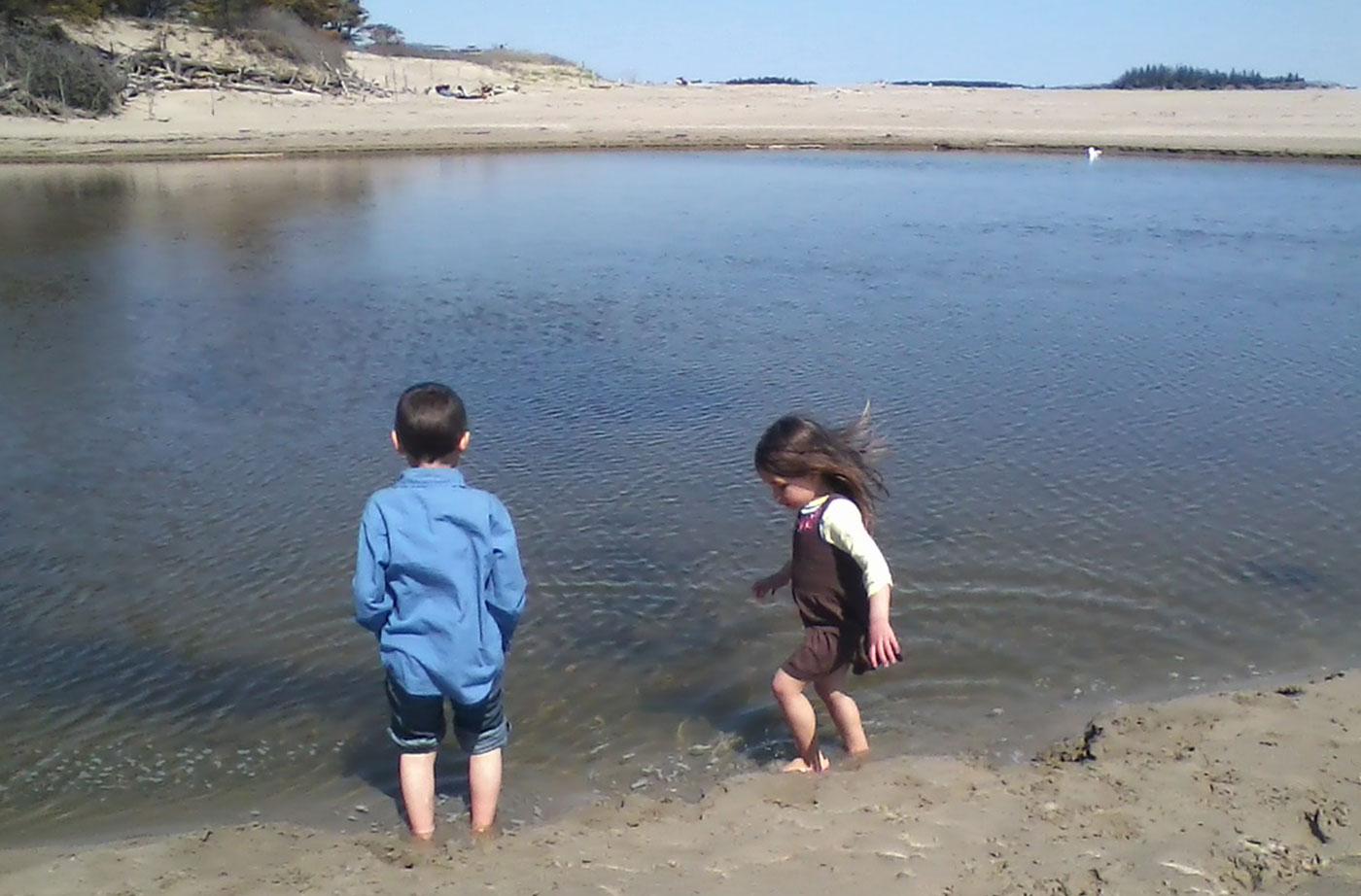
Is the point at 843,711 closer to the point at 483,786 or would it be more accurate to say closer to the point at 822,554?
the point at 822,554

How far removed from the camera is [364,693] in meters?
4.85

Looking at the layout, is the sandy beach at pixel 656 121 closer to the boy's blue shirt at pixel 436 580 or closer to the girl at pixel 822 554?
the boy's blue shirt at pixel 436 580

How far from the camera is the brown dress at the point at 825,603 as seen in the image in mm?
4082

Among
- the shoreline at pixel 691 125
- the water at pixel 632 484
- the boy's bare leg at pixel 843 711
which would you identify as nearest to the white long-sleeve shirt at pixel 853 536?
the boy's bare leg at pixel 843 711

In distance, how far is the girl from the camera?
13.2 feet

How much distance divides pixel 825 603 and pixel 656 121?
38834mm

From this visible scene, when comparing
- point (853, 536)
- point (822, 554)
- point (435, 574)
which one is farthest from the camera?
point (822, 554)

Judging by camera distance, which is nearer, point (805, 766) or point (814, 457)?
point (814, 457)

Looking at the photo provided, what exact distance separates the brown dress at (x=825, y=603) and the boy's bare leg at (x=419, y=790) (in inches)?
48.7

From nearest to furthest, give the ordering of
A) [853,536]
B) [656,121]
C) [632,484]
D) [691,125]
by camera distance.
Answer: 1. [853,536]
2. [632,484]
3. [691,125]
4. [656,121]

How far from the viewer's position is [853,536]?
3982 mm

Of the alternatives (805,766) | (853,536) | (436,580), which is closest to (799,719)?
(805,766)

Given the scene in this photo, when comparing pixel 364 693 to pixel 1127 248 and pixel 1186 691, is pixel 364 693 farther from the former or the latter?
pixel 1127 248

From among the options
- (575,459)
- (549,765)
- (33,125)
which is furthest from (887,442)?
(33,125)
